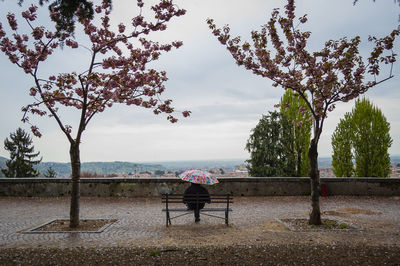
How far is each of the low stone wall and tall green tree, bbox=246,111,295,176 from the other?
23.0ft

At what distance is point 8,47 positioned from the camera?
7.85m

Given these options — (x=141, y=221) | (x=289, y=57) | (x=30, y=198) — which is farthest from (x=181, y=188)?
(x=289, y=57)

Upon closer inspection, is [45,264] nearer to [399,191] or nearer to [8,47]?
[8,47]

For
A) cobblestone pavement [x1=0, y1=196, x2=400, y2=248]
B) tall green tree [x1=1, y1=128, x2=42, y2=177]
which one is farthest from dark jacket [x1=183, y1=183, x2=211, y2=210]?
tall green tree [x1=1, y1=128, x2=42, y2=177]

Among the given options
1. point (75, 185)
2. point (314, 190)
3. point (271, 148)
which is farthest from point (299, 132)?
point (75, 185)

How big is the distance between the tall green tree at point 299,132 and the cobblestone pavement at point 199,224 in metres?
7.18

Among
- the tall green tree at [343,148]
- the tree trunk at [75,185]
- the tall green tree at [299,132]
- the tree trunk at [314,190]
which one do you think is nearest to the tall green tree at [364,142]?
the tall green tree at [343,148]

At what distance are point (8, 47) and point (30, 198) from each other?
24.5ft

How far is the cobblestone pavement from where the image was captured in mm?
6395

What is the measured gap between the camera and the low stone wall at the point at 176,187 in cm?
1304

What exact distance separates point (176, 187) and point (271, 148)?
11.2 metres

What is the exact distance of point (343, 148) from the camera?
17.7m

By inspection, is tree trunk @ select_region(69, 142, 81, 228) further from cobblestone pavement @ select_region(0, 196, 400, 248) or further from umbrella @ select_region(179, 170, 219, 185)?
umbrella @ select_region(179, 170, 219, 185)

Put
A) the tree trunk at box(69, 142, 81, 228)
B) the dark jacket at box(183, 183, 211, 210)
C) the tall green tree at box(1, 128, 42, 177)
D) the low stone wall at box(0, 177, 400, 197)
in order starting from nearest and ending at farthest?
1. the tree trunk at box(69, 142, 81, 228)
2. the dark jacket at box(183, 183, 211, 210)
3. the low stone wall at box(0, 177, 400, 197)
4. the tall green tree at box(1, 128, 42, 177)
